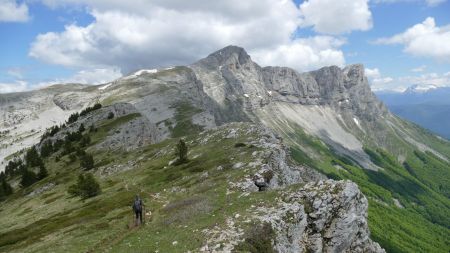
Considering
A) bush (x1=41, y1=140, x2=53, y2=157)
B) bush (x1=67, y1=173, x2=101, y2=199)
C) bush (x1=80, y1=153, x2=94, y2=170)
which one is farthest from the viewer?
bush (x1=41, y1=140, x2=53, y2=157)

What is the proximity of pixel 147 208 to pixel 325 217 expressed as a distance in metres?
22.4

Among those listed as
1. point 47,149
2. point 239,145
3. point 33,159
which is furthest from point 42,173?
point 239,145

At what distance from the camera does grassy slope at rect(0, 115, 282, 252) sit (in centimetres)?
3872

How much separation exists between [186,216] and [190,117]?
15052 cm

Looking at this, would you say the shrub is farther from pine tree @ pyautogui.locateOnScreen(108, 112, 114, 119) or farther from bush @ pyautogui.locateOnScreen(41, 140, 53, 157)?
pine tree @ pyautogui.locateOnScreen(108, 112, 114, 119)

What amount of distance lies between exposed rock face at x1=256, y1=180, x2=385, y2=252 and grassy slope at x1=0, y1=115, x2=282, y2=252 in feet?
11.3

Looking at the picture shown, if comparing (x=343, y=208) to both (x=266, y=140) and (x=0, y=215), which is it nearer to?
(x=266, y=140)

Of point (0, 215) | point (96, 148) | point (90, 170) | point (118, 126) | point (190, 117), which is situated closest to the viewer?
point (0, 215)

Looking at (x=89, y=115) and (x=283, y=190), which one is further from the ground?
(x=89, y=115)

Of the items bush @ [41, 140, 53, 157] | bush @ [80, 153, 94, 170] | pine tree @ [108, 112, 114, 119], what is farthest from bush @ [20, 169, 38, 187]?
pine tree @ [108, 112, 114, 119]

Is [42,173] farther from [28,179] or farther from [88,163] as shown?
[88,163]

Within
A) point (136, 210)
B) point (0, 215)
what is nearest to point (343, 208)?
point (136, 210)

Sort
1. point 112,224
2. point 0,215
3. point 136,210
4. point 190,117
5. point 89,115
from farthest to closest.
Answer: point 190,117 → point 89,115 → point 0,215 → point 112,224 → point 136,210

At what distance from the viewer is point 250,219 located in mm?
36875
